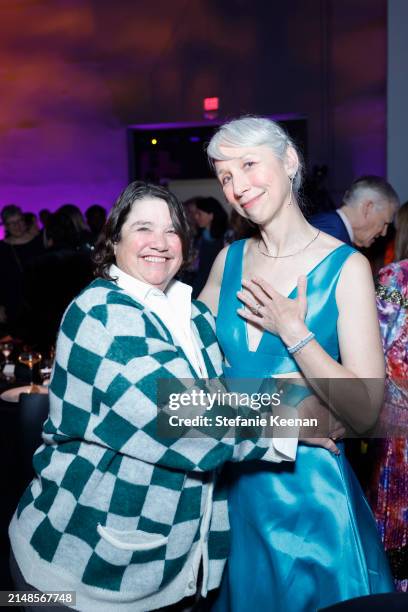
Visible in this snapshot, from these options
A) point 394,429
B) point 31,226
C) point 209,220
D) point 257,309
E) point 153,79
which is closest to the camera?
point 257,309

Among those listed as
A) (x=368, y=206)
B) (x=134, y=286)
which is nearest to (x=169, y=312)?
(x=134, y=286)

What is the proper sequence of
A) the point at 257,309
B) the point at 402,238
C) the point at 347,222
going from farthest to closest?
the point at 347,222 < the point at 402,238 < the point at 257,309

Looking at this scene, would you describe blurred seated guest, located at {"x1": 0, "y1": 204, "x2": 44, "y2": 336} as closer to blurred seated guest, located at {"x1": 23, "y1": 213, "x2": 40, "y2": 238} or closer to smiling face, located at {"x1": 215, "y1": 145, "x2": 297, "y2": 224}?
blurred seated guest, located at {"x1": 23, "y1": 213, "x2": 40, "y2": 238}

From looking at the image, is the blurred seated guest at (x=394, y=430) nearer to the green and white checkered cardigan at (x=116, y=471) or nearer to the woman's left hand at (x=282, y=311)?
the woman's left hand at (x=282, y=311)

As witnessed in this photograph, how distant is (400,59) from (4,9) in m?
5.47

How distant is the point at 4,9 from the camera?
26.9ft

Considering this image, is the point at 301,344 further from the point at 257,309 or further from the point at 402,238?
the point at 402,238

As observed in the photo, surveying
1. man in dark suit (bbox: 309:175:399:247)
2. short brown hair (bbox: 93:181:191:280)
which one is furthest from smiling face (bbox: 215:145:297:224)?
man in dark suit (bbox: 309:175:399:247)

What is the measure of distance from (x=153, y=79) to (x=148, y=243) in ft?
24.9

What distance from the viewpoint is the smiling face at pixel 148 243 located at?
1.50 m

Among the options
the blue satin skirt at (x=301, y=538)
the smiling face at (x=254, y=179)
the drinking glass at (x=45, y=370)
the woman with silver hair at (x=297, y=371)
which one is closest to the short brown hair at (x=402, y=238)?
the woman with silver hair at (x=297, y=371)

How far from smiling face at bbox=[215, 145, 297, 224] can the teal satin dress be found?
191mm

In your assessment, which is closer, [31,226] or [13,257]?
[13,257]

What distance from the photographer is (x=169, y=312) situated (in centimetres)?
149
